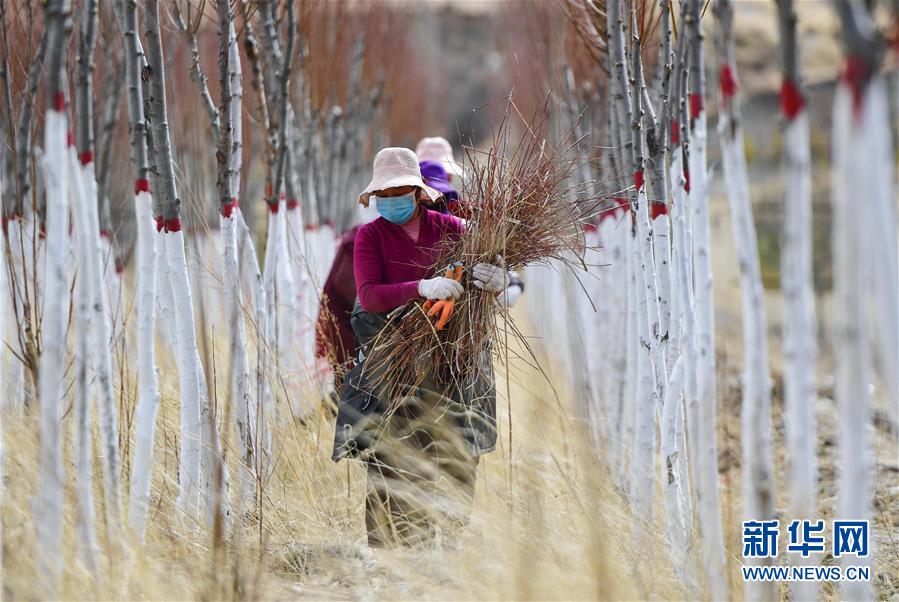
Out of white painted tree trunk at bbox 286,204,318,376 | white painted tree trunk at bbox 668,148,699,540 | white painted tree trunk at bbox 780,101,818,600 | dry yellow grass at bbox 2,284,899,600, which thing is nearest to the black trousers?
dry yellow grass at bbox 2,284,899,600

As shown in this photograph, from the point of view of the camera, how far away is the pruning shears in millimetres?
3227

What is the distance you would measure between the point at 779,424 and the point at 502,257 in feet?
15.6

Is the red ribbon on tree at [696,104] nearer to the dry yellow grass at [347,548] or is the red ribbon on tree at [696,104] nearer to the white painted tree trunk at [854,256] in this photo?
the white painted tree trunk at [854,256]

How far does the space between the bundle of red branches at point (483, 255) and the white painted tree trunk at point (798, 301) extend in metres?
1.33

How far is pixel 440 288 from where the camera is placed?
3.19 m

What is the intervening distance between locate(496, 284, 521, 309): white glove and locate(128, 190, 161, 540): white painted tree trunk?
117 cm

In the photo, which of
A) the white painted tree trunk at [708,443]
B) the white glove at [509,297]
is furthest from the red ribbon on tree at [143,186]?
the white painted tree trunk at [708,443]

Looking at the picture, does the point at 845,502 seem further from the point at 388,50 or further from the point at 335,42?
the point at 388,50

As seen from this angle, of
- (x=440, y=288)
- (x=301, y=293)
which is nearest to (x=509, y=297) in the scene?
(x=440, y=288)

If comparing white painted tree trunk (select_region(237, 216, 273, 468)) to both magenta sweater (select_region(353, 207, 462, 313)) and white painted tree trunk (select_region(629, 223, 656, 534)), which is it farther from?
white painted tree trunk (select_region(629, 223, 656, 534))

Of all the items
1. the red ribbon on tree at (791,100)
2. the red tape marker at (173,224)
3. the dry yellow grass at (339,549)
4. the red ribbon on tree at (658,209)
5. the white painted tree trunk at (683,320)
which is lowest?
the dry yellow grass at (339,549)

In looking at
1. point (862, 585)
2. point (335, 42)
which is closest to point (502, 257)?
point (862, 585)

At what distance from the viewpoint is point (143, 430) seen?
2824 millimetres

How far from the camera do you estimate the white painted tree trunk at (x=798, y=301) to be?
6.45ft
